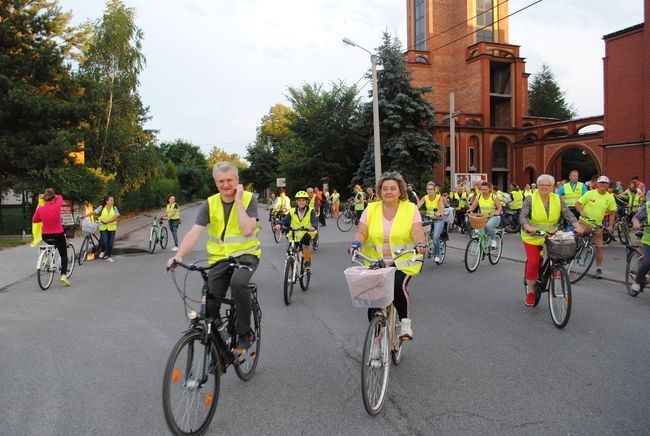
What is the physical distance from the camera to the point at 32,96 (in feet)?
60.4

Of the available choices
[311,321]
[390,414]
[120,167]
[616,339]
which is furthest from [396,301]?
[120,167]

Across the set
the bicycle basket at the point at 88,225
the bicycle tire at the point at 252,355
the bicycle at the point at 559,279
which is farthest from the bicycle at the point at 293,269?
the bicycle basket at the point at 88,225

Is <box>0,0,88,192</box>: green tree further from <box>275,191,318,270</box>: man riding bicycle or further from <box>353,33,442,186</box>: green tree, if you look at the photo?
<box>353,33,442,186</box>: green tree

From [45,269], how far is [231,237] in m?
6.77

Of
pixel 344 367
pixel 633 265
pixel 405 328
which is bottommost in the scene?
pixel 344 367

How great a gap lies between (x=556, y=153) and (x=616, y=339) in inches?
1526

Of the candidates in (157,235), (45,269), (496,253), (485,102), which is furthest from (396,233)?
(485,102)

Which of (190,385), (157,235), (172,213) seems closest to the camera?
(190,385)

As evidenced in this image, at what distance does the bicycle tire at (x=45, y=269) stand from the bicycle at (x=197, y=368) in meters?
6.62

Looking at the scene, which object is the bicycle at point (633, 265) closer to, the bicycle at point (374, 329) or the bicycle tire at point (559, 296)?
the bicycle tire at point (559, 296)

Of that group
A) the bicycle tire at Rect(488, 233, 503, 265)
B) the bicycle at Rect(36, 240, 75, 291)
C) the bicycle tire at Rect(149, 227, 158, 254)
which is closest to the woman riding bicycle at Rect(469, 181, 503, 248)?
the bicycle tire at Rect(488, 233, 503, 265)

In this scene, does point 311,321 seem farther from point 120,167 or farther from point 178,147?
point 178,147

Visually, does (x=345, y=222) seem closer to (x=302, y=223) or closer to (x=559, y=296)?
(x=302, y=223)

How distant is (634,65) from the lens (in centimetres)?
2678
